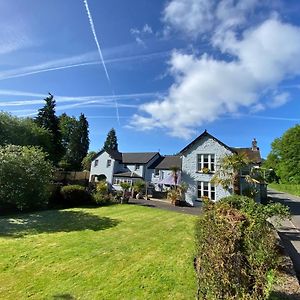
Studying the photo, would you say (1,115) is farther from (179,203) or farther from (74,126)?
(74,126)

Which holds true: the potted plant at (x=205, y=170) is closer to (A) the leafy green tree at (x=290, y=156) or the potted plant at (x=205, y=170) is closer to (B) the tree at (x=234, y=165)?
(B) the tree at (x=234, y=165)

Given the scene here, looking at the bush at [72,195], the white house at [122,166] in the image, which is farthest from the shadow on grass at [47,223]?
the white house at [122,166]

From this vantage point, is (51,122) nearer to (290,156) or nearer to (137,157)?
(137,157)

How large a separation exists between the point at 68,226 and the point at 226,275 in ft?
40.5

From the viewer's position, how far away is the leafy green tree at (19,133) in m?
33.6

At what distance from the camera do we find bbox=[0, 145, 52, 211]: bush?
18984 millimetres

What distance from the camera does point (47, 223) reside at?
15.8 m

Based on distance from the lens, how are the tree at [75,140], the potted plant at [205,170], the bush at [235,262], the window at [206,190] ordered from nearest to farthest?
the bush at [235,262]
the potted plant at [205,170]
the window at [206,190]
the tree at [75,140]

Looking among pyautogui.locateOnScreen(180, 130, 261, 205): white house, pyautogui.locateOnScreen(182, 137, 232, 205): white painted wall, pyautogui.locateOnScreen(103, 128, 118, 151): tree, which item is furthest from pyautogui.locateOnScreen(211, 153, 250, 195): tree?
pyautogui.locateOnScreen(103, 128, 118, 151): tree

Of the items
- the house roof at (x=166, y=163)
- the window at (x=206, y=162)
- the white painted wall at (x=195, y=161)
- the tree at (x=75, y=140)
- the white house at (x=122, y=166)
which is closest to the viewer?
the white painted wall at (x=195, y=161)

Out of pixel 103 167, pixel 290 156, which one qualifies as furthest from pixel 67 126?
pixel 290 156

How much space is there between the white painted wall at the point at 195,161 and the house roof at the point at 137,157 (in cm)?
1501

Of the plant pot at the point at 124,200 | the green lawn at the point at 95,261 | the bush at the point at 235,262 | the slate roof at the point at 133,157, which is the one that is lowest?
the green lawn at the point at 95,261

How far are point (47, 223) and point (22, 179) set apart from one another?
5.41 m
